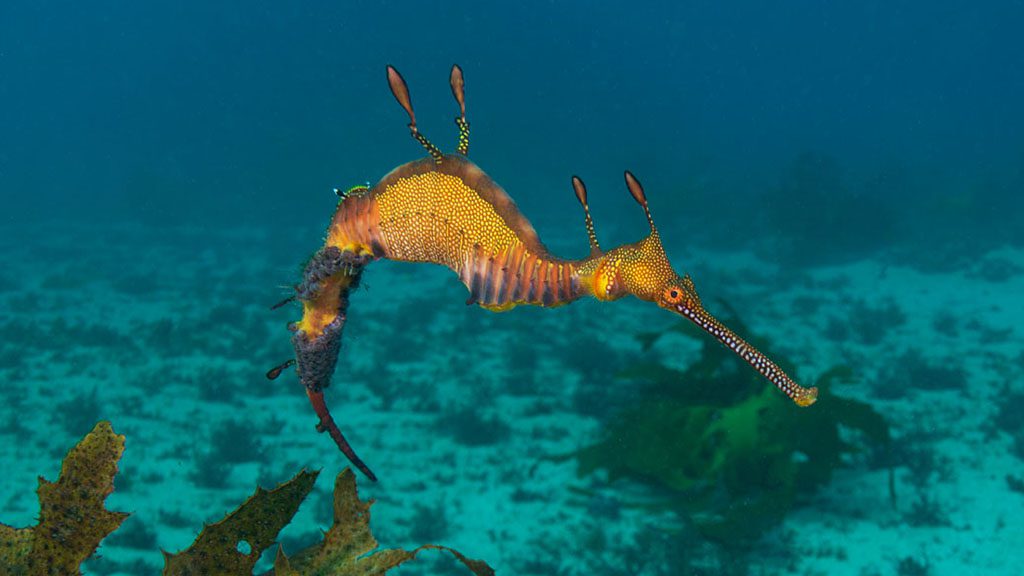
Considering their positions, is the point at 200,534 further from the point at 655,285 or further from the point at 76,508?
the point at 655,285

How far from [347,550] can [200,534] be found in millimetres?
415

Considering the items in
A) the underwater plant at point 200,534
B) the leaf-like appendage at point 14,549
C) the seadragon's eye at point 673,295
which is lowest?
the leaf-like appendage at point 14,549

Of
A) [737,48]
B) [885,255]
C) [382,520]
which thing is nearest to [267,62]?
[885,255]

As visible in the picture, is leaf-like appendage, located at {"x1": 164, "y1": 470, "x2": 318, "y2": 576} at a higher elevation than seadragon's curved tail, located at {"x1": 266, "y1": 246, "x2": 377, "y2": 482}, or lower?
lower

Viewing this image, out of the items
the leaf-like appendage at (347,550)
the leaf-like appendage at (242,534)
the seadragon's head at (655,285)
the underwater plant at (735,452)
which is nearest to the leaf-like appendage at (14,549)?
the leaf-like appendage at (242,534)

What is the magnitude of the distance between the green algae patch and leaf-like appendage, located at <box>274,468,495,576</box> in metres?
0.53

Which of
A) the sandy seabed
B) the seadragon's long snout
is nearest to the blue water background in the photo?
the sandy seabed

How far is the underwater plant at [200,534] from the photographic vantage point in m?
1.82

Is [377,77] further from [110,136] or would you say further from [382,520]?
[382,520]

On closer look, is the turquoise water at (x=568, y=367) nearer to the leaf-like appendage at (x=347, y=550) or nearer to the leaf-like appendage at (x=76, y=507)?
the leaf-like appendage at (x=76, y=507)

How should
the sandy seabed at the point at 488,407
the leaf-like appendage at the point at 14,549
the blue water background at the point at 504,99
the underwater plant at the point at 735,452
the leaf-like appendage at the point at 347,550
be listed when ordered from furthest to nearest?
the blue water background at the point at 504,99 → the underwater plant at the point at 735,452 → the sandy seabed at the point at 488,407 → the leaf-like appendage at the point at 347,550 → the leaf-like appendage at the point at 14,549

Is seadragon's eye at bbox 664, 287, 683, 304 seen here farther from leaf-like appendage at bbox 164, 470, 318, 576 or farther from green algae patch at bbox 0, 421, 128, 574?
green algae patch at bbox 0, 421, 128, 574

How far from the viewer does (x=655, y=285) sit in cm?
182

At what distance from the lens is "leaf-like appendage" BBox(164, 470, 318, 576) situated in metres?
1.90
